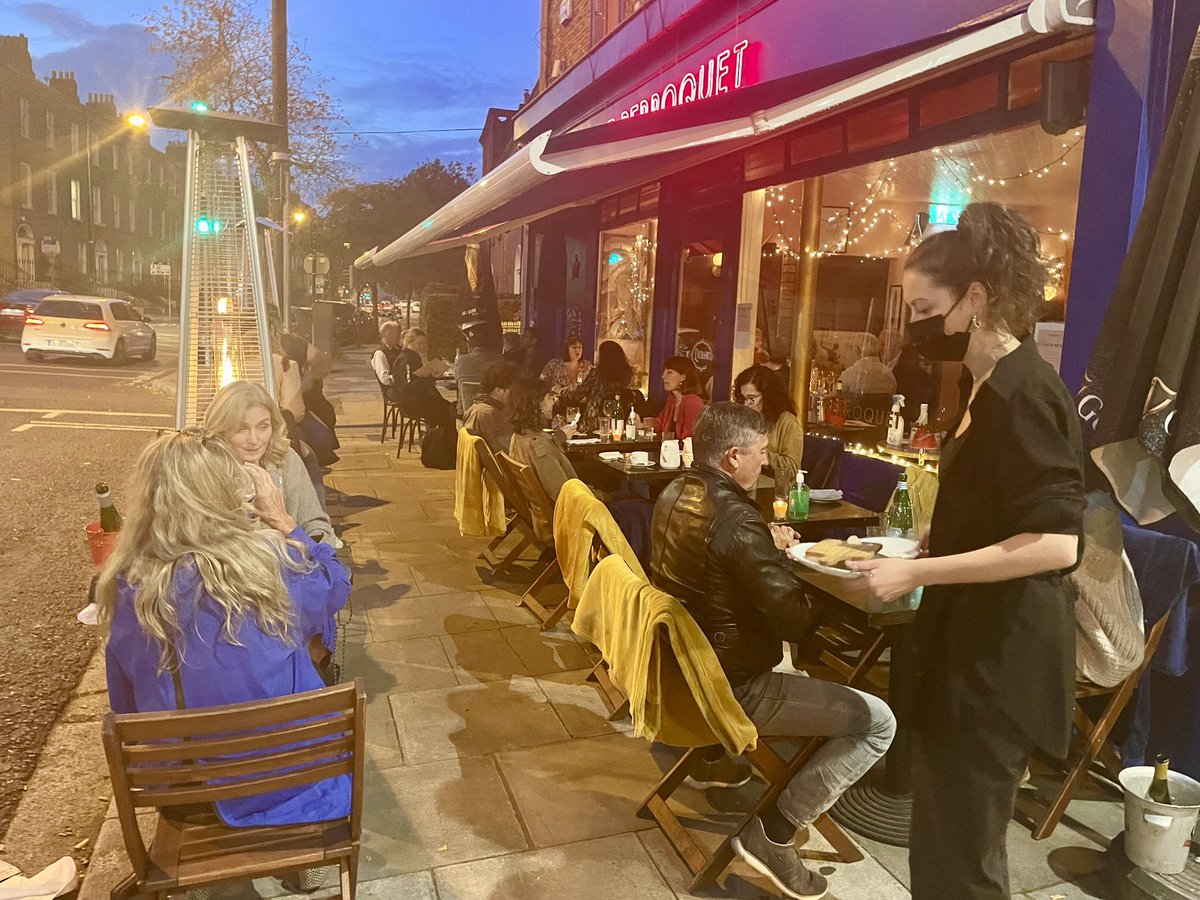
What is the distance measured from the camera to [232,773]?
2043 mm

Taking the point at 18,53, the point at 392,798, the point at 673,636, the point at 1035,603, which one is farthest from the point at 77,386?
the point at 18,53

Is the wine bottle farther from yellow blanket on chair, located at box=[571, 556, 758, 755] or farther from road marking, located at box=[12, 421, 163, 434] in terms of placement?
road marking, located at box=[12, 421, 163, 434]

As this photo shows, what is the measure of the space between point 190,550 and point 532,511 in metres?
3.18

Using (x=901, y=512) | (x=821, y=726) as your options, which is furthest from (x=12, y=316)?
(x=821, y=726)

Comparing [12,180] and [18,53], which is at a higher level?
[18,53]

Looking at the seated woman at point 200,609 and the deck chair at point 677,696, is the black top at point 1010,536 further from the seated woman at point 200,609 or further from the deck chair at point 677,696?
the seated woman at point 200,609

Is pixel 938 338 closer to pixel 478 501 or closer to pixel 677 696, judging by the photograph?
pixel 677 696

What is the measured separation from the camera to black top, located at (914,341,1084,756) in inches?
73.3

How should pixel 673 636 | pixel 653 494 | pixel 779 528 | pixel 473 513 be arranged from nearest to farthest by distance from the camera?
1. pixel 673 636
2. pixel 779 528
3. pixel 473 513
4. pixel 653 494

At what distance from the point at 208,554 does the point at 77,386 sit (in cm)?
1584

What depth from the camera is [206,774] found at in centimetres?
203

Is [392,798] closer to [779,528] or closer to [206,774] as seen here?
[206,774]

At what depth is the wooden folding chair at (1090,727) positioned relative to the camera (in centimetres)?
312

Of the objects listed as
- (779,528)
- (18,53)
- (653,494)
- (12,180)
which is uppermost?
(18,53)
